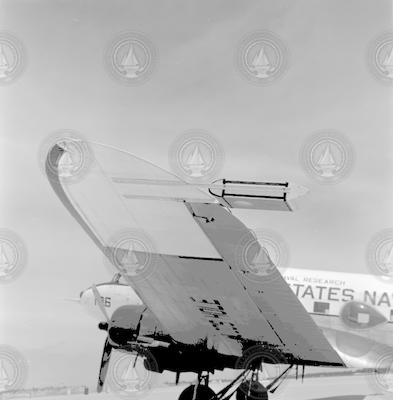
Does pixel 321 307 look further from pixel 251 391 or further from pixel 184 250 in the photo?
pixel 184 250

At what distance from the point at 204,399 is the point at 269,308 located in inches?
96.2

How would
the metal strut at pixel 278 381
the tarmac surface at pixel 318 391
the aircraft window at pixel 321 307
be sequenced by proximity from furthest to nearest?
the aircraft window at pixel 321 307, the tarmac surface at pixel 318 391, the metal strut at pixel 278 381

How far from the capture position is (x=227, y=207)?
514 centimetres

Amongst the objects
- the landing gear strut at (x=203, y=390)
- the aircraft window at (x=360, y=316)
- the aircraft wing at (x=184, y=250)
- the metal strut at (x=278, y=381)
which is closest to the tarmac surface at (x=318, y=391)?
the landing gear strut at (x=203, y=390)

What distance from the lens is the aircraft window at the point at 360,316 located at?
10.0 metres

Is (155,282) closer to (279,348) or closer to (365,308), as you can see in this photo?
(279,348)

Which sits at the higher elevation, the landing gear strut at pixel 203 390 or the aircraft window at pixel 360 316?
the aircraft window at pixel 360 316

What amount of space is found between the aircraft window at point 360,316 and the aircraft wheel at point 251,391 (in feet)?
9.10

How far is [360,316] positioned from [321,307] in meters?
0.69

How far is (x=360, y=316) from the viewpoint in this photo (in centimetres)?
1024

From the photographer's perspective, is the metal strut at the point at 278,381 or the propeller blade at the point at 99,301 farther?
the propeller blade at the point at 99,301

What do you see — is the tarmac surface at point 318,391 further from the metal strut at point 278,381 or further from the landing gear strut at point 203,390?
the metal strut at point 278,381

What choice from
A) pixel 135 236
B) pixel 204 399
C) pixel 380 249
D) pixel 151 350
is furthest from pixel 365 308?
pixel 135 236

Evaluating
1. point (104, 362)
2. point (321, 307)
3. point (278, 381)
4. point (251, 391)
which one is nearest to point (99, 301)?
point (104, 362)
